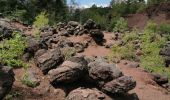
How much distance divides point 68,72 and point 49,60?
3.68 ft

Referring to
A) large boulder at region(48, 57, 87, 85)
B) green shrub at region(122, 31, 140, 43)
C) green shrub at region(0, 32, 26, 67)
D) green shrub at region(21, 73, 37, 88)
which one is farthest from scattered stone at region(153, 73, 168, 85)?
green shrub at region(122, 31, 140, 43)

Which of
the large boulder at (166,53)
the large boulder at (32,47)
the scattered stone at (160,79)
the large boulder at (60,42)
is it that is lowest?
the large boulder at (166,53)

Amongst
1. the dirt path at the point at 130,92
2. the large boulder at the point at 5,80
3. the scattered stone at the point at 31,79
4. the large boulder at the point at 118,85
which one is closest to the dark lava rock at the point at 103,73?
the large boulder at the point at 118,85

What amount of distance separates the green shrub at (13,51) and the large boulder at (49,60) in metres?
0.57

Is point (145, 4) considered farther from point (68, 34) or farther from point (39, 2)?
point (68, 34)

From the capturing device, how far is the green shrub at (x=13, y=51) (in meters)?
10.4

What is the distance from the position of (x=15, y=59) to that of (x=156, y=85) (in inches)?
195

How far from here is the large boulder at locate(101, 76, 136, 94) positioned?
933 cm

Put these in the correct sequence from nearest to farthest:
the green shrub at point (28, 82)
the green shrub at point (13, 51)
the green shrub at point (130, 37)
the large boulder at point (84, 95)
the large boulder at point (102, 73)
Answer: the large boulder at point (84, 95)
the large boulder at point (102, 73)
the green shrub at point (28, 82)
the green shrub at point (13, 51)
the green shrub at point (130, 37)

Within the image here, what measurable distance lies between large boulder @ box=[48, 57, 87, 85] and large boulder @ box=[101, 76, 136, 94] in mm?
680

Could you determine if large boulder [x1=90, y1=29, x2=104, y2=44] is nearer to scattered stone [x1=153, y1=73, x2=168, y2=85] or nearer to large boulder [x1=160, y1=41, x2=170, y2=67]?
large boulder [x1=160, y1=41, x2=170, y2=67]

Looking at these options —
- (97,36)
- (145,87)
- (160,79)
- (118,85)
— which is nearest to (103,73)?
(118,85)

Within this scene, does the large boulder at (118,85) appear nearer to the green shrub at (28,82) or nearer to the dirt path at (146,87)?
the dirt path at (146,87)

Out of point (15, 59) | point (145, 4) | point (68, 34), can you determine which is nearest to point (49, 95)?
point (15, 59)
